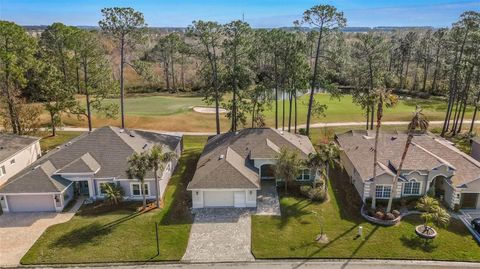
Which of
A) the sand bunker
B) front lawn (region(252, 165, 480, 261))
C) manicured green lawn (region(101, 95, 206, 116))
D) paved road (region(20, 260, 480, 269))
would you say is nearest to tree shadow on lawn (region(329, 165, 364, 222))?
front lawn (region(252, 165, 480, 261))

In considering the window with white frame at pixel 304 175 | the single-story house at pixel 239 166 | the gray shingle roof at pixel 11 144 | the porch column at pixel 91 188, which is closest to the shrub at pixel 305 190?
the single-story house at pixel 239 166

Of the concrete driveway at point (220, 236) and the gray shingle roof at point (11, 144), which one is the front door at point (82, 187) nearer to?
the gray shingle roof at point (11, 144)

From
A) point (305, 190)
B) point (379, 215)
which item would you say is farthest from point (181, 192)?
point (379, 215)

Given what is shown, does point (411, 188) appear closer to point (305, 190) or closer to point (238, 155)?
point (305, 190)

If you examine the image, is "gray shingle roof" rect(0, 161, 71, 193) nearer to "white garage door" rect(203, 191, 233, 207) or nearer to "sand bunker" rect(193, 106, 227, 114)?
"white garage door" rect(203, 191, 233, 207)

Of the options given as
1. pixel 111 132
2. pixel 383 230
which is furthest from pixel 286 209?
pixel 111 132

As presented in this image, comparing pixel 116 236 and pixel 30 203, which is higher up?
pixel 30 203
